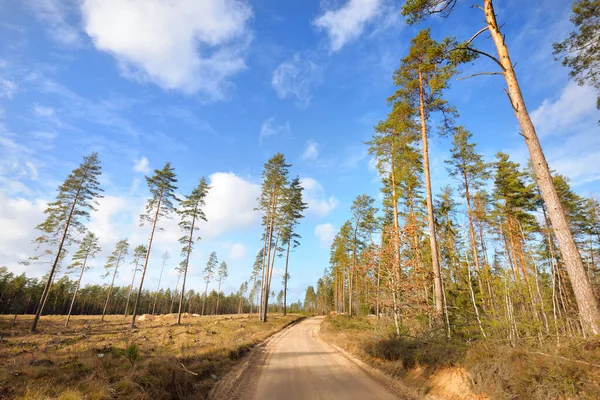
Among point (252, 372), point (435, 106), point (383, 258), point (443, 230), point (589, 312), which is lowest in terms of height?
point (252, 372)

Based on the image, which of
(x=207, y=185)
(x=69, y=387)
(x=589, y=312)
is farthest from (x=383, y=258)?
(x=207, y=185)

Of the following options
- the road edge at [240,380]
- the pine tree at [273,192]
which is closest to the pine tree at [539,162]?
the road edge at [240,380]

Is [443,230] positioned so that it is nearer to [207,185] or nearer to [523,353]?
[523,353]

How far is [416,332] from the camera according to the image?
1092cm

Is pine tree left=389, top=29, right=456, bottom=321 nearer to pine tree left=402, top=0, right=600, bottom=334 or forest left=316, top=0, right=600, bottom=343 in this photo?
forest left=316, top=0, right=600, bottom=343

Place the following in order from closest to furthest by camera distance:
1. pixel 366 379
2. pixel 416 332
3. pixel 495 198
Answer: pixel 366 379
pixel 416 332
pixel 495 198

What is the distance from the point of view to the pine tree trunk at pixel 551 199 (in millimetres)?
5258

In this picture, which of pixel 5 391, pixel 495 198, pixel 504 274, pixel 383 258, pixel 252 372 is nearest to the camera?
pixel 5 391

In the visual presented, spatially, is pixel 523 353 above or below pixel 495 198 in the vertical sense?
below

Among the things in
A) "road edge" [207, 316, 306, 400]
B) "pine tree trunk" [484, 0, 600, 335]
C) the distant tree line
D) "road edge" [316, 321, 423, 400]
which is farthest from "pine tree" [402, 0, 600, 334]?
the distant tree line

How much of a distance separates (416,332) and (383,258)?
11.0ft

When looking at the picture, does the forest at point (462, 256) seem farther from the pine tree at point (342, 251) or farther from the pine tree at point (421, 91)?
the pine tree at point (342, 251)

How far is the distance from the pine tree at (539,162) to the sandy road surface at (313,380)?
4.72 metres

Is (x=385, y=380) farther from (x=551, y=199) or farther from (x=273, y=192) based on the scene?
(x=273, y=192)
